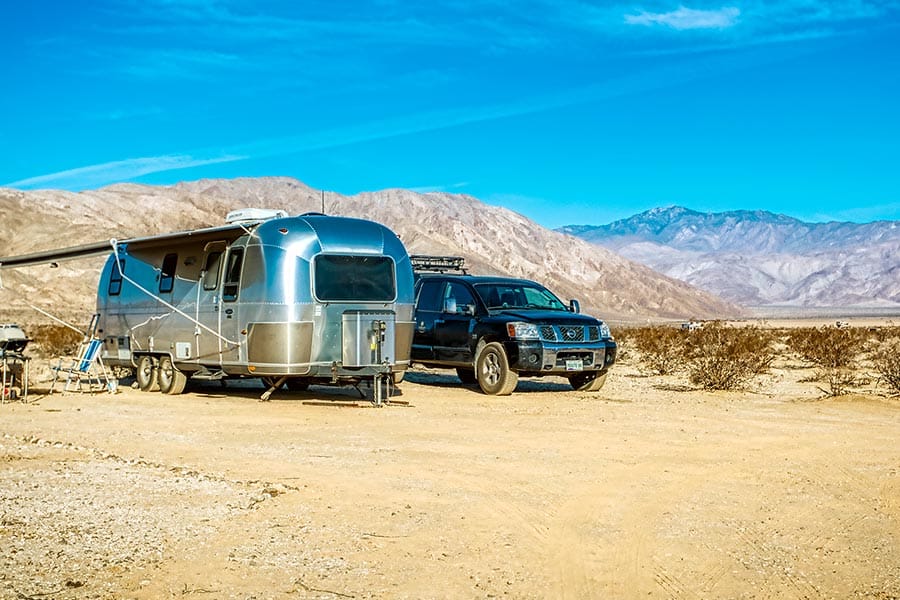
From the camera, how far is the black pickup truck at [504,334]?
16.8 meters

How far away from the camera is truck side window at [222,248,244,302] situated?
15.6 meters

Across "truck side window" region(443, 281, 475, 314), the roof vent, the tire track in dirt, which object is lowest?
the tire track in dirt

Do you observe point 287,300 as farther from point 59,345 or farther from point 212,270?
point 59,345

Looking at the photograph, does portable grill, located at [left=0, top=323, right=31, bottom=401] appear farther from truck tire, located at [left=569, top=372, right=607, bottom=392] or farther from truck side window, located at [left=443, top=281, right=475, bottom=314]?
truck tire, located at [left=569, top=372, right=607, bottom=392]

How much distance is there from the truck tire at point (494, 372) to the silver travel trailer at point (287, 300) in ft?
5.31

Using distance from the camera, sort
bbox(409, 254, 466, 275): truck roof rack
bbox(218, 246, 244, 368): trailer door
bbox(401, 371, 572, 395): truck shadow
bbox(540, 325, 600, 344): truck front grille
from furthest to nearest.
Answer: bbox(409, 254, 466, 275): truck roof rack → bbox(401, 371, 572, 395): truck shadow → bbox(540, 325, 600, 344): truck front grille → bbox(218, 246, 244, 368): trailer door

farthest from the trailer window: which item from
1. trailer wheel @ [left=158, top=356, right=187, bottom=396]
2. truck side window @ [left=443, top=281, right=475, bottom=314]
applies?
trailer wheel @ [left=158, top=356, right=187, bottom=396]

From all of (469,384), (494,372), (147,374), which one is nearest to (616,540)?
(494,372)

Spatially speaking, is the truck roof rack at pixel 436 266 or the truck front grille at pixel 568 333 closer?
the truck front grille at pixel 568 333

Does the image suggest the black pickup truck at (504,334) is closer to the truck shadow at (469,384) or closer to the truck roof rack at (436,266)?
the truck shadow at (469,384)

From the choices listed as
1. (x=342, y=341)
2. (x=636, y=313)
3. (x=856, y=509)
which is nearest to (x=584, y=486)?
(x=856, y=509)

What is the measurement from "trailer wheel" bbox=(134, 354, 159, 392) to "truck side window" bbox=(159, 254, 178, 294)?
1.32 m

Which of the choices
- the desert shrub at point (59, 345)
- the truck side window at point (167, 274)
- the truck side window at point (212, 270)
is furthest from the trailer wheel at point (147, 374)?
the desert shrub at point (59, 345)

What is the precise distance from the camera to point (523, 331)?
16750 mm
